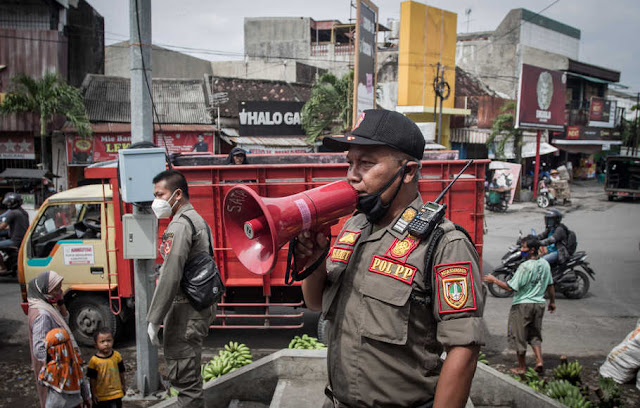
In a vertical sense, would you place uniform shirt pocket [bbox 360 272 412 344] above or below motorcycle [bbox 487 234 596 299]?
above

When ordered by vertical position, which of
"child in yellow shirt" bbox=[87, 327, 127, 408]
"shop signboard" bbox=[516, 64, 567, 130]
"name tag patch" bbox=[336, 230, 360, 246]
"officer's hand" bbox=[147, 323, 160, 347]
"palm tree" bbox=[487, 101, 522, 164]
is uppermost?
"shop signboard" bbox=[516, 64, 567, 130]

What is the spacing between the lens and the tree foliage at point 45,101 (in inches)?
625

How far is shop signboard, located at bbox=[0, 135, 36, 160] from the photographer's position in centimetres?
1720

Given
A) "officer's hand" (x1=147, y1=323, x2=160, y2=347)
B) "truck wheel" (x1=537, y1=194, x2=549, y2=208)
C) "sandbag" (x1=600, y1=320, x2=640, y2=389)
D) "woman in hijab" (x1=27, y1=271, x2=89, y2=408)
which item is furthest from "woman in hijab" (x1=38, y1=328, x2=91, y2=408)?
"truck wheel" (x1=537, y1=194, x2=549, y2=208)

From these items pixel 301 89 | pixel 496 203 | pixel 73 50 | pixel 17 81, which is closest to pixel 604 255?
pixel 496 203

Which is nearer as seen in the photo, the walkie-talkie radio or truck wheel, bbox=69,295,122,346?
the walkie-talkie radio

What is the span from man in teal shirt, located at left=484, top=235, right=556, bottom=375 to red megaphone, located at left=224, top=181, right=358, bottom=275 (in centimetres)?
438

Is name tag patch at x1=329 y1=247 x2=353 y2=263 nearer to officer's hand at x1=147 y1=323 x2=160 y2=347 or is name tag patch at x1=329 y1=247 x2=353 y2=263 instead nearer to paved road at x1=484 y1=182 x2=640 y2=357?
officer's hand at x1=147 y1=323 x2=160 y2=347

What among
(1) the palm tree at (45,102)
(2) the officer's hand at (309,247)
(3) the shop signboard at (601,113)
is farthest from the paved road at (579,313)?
(3) the shop signboard at (601,113)

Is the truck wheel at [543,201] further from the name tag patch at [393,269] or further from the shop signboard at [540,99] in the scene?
the name tag patch at [393,269]

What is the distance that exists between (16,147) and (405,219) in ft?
62.8

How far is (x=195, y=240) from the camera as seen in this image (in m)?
3.68

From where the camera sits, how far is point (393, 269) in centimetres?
183

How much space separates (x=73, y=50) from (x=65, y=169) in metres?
5.84
